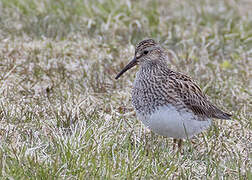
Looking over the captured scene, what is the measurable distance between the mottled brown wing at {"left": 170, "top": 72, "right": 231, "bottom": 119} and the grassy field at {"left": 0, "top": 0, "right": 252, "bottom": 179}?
0.80 feet

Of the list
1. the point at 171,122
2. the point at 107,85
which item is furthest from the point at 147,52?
the point at 107,85

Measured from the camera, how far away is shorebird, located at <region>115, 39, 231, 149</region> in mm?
5609

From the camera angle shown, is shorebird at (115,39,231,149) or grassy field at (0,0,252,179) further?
shorebird at (115,39,231,149)

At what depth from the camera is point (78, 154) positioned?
475cm

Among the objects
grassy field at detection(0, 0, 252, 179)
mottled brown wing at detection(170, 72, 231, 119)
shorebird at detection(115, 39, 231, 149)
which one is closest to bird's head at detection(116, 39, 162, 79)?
shorebird at detection(115, 39, 231, 149)

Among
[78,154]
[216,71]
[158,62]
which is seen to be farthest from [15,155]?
[216,71]

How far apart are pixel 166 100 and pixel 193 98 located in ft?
1.43

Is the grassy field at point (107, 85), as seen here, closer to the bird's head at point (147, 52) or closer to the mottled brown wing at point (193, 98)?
the mottled brown wing at point (193, 98)

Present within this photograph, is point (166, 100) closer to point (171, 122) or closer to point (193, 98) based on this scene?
point (171, 122)

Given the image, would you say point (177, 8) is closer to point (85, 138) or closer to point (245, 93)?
point (245, 93)

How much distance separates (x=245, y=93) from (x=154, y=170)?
3.40 meters

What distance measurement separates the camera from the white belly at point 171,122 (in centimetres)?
554

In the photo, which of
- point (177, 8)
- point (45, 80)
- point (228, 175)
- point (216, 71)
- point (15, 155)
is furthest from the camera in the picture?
point (177, 8)

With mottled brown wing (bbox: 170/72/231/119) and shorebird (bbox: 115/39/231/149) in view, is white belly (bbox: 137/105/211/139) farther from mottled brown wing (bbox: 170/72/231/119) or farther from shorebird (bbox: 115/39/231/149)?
mottled brown wing (bbox: 170/72/231/119)
